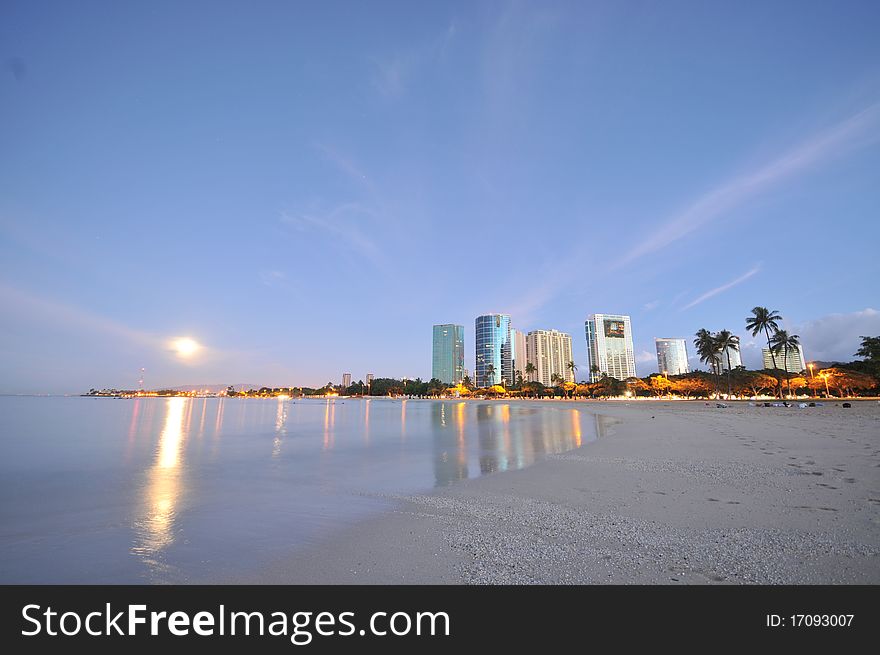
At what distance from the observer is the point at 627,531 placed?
760 cm

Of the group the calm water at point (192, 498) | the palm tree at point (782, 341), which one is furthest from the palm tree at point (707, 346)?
the calm water at point (192, 498)

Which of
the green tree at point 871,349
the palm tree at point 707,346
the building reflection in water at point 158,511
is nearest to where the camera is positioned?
the building reflection in water at point 158,511

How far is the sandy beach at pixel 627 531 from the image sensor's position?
5.90 meters

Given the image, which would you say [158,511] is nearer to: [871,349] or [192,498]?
[192,498]

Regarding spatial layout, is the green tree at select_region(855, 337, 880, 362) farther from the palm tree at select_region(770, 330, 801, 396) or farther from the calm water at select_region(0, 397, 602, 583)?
the calm water at select_region(0, 397, 602, 583)

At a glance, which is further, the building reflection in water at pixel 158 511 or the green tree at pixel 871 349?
the green tree at pixel 871 349

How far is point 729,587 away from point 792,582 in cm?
95

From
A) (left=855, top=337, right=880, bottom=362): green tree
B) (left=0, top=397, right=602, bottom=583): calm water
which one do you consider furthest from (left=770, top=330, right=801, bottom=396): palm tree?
(left=0, top=397, right=602, bottom=583): calm water

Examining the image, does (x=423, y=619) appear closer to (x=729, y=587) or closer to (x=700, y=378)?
(x=729, y=587)

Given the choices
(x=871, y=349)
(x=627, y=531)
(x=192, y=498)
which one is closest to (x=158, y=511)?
(x=192, y=498)

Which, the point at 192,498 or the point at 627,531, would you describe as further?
the point at 192,498

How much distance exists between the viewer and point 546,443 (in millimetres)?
24828

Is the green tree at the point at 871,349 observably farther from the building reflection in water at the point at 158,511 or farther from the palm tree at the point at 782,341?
the building reflection in water at the point at 158,511

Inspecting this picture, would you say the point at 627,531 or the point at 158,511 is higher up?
the point at 627,531
